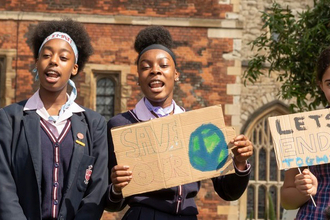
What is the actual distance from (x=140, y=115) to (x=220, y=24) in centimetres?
1014

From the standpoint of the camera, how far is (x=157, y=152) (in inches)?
182

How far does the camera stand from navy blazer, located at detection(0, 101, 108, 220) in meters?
4.45

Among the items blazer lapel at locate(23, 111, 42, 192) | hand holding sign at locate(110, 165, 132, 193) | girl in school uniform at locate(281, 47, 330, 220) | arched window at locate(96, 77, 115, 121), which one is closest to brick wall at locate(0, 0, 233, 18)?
arched window at locate(96, 77, 115, 121)

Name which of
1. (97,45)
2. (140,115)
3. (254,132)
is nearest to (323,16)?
(140,115)

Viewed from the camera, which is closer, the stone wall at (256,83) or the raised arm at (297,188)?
the raised arm at (297,188)

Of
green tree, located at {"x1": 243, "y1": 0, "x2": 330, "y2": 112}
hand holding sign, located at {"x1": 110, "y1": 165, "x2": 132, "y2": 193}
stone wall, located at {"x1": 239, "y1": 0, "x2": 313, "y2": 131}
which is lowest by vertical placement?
hand holding sign, located at {"x1": 110, "y1": 165, "x2": 132, "y2": 193}

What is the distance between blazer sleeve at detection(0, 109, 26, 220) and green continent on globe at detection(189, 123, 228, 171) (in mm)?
1027

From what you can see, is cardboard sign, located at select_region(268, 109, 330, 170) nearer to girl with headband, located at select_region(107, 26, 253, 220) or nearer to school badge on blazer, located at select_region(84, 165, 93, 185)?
girl with headband, located at select_region(107, 26, 253, 220)

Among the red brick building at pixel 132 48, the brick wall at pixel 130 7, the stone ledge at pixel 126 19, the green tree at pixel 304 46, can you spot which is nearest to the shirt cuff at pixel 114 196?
the green tree at pixel 304 46

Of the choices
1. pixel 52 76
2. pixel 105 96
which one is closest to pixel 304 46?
pixel 52 76

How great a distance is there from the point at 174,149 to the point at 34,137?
2.65 ft

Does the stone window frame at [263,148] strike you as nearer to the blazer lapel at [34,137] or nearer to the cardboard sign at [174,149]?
the cardboard sign at [174,149]

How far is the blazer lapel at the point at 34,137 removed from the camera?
14.7 feet

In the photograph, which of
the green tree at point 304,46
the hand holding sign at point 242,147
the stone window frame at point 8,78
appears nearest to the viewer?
the hand holding sign at point 242,147
